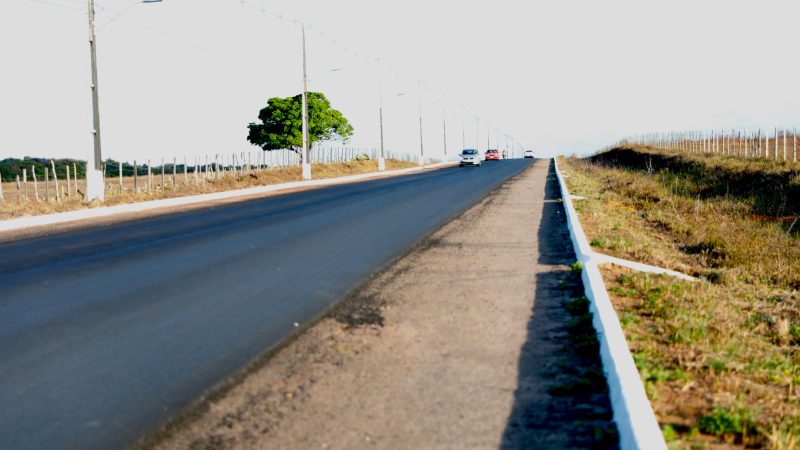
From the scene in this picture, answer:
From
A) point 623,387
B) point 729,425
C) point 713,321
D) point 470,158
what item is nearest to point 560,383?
point 623,387

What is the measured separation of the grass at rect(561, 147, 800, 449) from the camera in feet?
13.9

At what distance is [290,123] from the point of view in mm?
80062

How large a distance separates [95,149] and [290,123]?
55357 mm

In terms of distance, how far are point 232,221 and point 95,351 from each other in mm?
11196

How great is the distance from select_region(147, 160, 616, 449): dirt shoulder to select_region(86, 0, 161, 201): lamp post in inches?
756

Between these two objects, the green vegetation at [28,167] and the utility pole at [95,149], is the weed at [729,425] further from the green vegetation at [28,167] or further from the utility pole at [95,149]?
the green vegetation at [28,167]

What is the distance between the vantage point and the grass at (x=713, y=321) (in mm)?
4234

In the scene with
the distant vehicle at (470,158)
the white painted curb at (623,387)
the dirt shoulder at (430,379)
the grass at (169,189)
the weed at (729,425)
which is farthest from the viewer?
the distant vehicle at (470,158)

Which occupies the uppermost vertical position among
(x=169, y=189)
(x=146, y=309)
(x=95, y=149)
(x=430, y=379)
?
(x=95, y=149)

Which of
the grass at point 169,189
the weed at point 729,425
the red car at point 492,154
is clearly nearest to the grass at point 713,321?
the weed at point 729,425

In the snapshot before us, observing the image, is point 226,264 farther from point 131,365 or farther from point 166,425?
point 166,425

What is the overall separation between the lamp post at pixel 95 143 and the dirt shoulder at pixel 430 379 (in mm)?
19201

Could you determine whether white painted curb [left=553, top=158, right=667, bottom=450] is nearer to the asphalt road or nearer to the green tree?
the asphalt road

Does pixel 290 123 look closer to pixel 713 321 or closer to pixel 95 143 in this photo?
pixel 95 143
